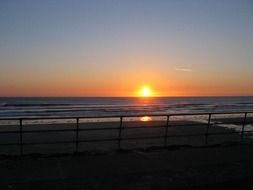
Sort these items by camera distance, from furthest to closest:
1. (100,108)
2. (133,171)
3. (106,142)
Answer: (100,108)
(106,142)
(133,171)

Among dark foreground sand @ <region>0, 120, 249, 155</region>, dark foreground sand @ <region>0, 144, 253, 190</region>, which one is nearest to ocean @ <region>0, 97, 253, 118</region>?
dark foreground sand @ <region>0, 120, 249, 155</region>

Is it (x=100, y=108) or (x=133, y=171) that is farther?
(x=100, y=108)

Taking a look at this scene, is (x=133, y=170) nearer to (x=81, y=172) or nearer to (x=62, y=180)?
(x=81, y=172)

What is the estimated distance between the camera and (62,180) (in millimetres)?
5492

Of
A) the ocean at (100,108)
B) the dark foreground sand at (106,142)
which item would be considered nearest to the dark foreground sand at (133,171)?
the dark foreground sand at (106,142)

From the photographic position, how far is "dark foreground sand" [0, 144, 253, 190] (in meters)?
5.34

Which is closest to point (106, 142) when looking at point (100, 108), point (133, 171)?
point (133, 171)

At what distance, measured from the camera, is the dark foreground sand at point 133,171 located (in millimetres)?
5336

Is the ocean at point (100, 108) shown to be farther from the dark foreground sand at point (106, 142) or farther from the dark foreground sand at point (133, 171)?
the dark foreground sand at point (133, 171)

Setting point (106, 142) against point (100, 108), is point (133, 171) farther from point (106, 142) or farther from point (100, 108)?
point (100, 108)

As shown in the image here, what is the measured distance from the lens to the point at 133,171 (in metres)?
6.19

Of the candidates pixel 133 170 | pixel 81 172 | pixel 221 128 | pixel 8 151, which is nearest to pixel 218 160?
pixel 133 170

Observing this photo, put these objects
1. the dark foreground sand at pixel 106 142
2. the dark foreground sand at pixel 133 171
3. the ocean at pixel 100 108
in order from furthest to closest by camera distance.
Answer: the ocean at pixel 100 108
the dark foreground sand at pixel 106 142
the dark foreground sand at pixel 133 171

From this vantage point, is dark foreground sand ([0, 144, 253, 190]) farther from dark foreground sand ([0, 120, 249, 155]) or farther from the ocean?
the ocean
